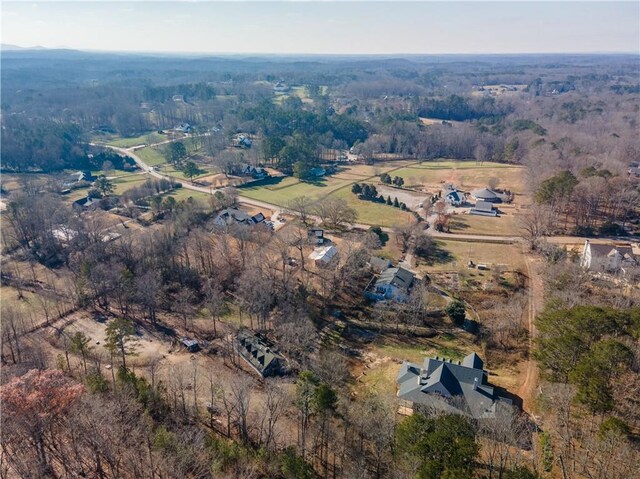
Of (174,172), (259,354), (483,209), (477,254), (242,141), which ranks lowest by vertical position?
(259,354)

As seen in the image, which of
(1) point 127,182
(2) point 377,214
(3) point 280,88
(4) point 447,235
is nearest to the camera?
(4) point 447,235

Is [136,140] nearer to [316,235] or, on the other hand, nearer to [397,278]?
[316,235]

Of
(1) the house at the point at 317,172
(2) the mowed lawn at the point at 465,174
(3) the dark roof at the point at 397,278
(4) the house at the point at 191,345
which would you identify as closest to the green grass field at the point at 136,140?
(1) the house at the point at 317,172

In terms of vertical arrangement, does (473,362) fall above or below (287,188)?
below

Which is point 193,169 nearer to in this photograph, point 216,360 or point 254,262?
point 254,262

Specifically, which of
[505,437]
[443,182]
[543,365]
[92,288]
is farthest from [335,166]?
[505,437]

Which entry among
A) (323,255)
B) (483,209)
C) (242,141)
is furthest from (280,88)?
(323,255)

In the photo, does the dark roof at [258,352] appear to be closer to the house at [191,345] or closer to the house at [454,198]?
the house at [191,345]
